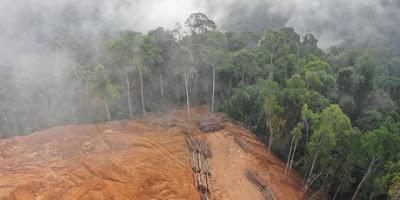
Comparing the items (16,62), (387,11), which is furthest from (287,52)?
(387,11)

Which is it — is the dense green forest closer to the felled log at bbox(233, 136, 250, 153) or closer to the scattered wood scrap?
the felled log at bbox(233, 136, 250, 153)

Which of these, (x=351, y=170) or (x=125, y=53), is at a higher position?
(x=125, y=53)

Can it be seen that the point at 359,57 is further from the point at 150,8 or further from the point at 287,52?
the point at 150,8

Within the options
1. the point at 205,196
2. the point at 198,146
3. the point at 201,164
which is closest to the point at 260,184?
the point at 201,164

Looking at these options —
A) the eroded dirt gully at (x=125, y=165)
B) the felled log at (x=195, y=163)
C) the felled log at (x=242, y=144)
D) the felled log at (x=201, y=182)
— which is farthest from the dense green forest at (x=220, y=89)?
the felled log at (x=201, y=182)

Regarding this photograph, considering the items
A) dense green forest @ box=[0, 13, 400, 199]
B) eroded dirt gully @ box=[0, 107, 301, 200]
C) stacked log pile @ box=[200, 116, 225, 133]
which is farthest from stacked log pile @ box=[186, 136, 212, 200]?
dense green forest @ box=[0, 13, 400, 199]

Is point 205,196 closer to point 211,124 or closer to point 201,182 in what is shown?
point 201,182

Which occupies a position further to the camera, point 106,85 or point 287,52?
point 287,52

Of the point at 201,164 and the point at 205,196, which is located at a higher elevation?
the point at 201,164
